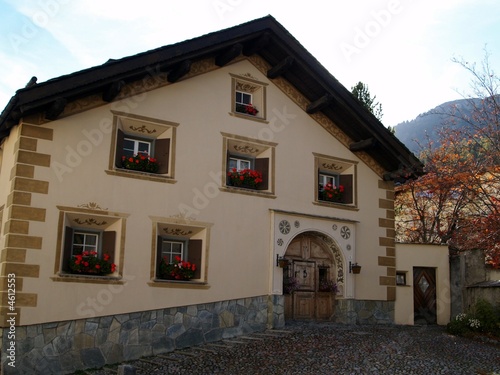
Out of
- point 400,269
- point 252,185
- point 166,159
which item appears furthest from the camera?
point 400,269

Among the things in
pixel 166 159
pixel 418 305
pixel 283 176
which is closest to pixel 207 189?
pixel 166 159

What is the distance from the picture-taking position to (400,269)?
16.5m

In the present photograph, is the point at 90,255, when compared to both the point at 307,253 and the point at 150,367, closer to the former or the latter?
the point at 150,367

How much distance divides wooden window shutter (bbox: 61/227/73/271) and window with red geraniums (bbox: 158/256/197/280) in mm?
1945

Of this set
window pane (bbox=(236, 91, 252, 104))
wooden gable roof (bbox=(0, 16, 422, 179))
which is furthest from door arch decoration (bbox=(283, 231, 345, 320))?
window pane (bbox=(236, 91, 252, 104))

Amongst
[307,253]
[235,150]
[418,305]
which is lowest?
[418,305]

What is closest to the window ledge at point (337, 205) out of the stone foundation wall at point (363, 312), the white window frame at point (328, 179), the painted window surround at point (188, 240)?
the white window frame at point (328, 179)

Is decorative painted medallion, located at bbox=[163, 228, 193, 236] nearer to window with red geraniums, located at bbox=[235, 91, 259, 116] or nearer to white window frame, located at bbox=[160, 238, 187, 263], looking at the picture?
white window frame, located at bbox=[160, 238, 187, 263]

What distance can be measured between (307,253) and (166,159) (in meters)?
4.59

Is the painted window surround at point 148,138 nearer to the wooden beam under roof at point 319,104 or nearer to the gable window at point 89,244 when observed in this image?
the gable window at point 89,244

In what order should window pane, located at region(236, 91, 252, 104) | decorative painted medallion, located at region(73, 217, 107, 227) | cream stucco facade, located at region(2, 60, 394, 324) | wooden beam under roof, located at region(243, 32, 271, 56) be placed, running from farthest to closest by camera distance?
window pane, located at region(236, 91, 252, 104), wooden beam under roof, located at region(243, 32, 271, 56), decorative painted medallion, located at region(73, 217, 107, 227), cream stucco facade, located at region(2, 60, 394, 324)

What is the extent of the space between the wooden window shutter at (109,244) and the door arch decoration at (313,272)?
15.1 ft

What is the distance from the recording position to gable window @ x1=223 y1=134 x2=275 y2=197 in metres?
14.1

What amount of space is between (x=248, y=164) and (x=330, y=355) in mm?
5455
